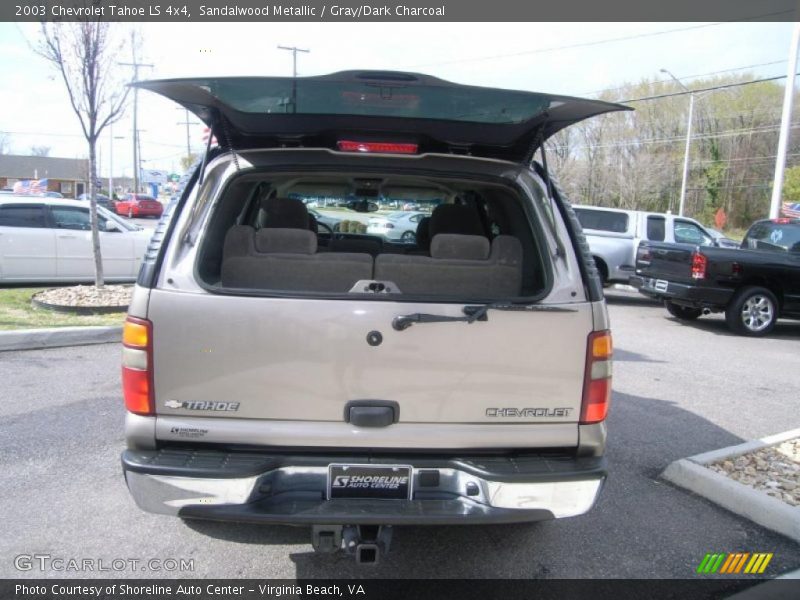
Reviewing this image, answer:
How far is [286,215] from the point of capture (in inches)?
163

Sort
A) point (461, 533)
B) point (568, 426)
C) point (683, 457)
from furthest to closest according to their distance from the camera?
point (683, 457) < point (461, 533) < point (568, 426)

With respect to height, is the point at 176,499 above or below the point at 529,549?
above

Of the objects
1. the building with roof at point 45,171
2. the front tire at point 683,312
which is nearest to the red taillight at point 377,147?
the front tire at point 683,312

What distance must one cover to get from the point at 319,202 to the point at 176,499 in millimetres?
3557

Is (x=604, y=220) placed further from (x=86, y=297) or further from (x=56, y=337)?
(x=56, y=337)

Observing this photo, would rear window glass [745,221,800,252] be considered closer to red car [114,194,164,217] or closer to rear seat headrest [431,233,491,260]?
rear seat headrest [431,233,491,260]

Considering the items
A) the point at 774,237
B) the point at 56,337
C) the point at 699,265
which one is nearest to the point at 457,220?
the point at 56,337

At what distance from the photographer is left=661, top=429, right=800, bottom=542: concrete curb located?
352cm

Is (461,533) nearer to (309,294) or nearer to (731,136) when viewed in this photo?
(309,294)

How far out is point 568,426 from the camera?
2672mm

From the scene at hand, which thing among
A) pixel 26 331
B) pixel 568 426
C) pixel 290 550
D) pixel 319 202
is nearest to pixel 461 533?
pixel 290 550

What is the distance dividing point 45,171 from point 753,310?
80780 millimetres

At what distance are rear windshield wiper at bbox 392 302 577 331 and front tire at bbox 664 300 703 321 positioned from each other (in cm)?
938

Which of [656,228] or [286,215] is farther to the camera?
[656,228]
